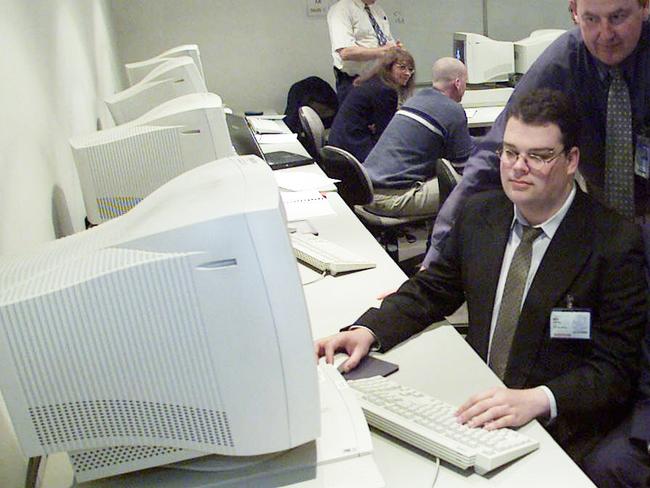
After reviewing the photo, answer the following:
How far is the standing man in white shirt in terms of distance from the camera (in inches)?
194

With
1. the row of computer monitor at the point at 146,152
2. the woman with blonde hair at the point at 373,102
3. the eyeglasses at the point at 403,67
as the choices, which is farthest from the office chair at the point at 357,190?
the row of computer monitor at the point at 146,152

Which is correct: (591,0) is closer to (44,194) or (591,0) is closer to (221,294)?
(221,294)

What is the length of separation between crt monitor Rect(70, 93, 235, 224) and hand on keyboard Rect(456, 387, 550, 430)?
1.00m

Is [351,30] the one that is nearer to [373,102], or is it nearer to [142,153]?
[373,102]

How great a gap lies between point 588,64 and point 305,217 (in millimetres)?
1078

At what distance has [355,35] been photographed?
4.99m

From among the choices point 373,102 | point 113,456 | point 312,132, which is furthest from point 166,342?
point 312,132

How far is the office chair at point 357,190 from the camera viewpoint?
3.23 metres

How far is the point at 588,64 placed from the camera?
6.27ft

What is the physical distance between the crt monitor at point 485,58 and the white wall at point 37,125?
277cm

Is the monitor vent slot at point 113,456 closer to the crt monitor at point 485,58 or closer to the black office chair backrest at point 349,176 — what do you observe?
the black office chair backrest at point 349,176

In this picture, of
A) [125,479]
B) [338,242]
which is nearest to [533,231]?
[338,242]

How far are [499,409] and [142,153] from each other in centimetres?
112

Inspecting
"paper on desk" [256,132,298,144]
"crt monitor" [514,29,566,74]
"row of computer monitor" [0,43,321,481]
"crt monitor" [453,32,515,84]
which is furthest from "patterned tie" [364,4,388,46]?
"row of computer monitor" [0,43,321,481]
